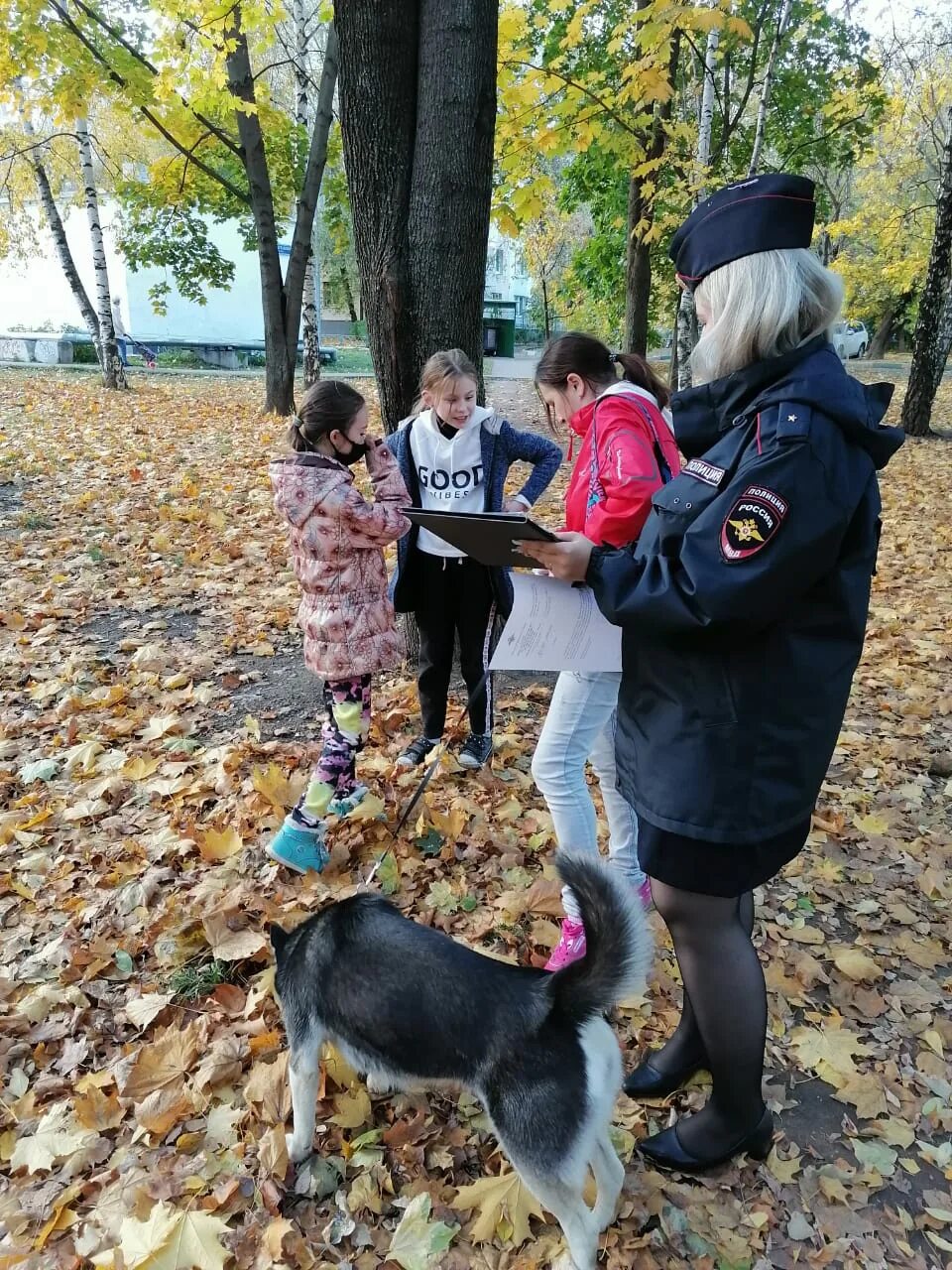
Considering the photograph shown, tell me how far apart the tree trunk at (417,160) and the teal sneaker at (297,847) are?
7.49ft

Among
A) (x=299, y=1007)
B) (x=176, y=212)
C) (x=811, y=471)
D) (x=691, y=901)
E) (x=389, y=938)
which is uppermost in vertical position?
(x=176, y=212)

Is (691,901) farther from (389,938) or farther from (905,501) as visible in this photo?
(905,501)

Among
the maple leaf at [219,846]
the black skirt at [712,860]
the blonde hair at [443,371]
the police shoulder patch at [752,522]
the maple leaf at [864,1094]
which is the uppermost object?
the blonde hair at [443,371]

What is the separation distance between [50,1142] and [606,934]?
1.77 metres

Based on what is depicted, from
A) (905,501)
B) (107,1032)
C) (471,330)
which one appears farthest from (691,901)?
(905,501)

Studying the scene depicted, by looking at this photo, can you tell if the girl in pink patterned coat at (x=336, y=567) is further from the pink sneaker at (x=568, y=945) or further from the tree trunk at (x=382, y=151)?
the pink sneaker at (x=568, y=945)

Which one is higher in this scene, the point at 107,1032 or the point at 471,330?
the point at 471,330

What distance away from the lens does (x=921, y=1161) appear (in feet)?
7.23

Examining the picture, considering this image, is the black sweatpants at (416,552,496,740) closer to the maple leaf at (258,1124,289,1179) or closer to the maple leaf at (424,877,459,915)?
the maple leaf at (424,877,459,915)

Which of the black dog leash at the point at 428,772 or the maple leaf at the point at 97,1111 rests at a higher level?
the black dog leash at the point at 428,772

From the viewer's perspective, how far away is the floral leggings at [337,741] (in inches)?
125

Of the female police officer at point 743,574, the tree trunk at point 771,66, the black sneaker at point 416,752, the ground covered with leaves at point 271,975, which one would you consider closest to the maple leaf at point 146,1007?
the ground covered with leaves at point 271,975

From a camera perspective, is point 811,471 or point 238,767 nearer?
point 811,471

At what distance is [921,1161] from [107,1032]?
2.53 metres
